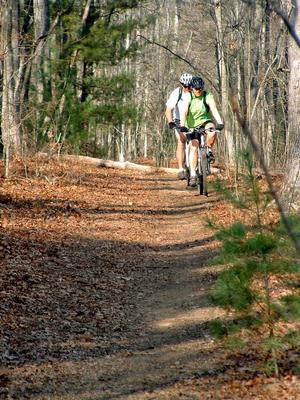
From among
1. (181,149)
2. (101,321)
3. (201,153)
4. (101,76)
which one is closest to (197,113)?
(201,153)

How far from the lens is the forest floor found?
15.5ft

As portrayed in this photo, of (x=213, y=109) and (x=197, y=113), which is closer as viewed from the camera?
(x=213, y=109)

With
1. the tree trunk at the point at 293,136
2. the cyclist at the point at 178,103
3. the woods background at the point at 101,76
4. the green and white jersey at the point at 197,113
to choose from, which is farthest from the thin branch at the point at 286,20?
the green and white jersey at the point at 197,113

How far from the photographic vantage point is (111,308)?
661cm

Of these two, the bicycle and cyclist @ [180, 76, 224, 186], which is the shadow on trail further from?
cyclist @ [180, 76, 224, 186]

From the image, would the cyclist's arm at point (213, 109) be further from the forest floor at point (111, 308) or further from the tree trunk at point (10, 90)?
the tree trunk at point (10, 90)

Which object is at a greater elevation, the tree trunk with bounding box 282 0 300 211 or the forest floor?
the tree trunk with bounding box 282 0 300 211

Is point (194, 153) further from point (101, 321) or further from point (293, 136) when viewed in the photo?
point (101, 321)

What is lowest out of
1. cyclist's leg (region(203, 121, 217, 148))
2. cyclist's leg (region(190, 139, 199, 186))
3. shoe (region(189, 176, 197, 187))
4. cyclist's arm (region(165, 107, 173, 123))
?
shoe (region(189, 176, 197, 187))

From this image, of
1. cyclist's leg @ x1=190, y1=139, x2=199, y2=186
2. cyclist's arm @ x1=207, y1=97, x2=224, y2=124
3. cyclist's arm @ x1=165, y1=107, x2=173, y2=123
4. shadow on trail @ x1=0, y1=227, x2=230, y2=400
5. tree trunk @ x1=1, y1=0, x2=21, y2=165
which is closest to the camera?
shadow on trail @ x1=0, y1=227, x2=230, y2=400

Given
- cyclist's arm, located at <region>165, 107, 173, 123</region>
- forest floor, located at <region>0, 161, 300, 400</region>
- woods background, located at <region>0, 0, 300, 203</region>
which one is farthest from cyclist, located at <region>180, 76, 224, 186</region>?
forest floor, located at <region>0, 161, 300, 400</region>

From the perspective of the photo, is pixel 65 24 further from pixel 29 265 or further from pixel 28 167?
pixel 29 265

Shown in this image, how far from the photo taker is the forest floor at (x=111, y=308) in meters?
4.73

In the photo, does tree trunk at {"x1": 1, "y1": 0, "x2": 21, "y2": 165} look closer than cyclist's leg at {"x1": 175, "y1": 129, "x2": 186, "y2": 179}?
No
